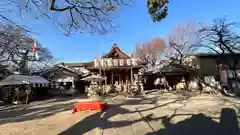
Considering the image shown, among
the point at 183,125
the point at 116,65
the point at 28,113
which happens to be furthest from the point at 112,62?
the point at 183,125

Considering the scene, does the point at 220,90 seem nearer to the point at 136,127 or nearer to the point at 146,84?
the point at 146,84

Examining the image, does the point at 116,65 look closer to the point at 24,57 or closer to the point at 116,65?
the point at 116,65

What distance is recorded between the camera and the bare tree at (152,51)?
40.4m

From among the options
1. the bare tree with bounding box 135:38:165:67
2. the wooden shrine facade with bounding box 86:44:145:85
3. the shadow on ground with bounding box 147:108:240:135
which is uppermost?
the bare tree with bounding box 135:38:165:67

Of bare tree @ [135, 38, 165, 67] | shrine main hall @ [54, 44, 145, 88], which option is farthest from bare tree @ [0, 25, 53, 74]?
bare tree @ [135, 38, 165, 67]

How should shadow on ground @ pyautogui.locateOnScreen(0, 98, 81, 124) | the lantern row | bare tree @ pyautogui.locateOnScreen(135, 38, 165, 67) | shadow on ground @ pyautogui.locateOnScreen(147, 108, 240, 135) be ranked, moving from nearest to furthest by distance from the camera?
1. shadow on ground @ pyautogui.locateOnScreen(147, 108, 240, 135)
2. shadow on ground @ pyautogui.locateOnScreen(0, 98, 81, 124)
3. the lantern row
4. bare tree @ pyautogui.locateOnScreen(135, 38, 165, 67)

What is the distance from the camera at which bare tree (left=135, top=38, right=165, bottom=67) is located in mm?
40438

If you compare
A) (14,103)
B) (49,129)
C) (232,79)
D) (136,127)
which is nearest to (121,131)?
(136,127)

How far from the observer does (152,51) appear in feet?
133

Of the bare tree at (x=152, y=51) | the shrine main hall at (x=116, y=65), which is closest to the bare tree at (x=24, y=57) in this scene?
the shrine main hall at (x=116, y=65)

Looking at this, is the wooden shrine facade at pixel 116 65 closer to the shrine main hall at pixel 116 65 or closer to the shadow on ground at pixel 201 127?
the shrine main hall at pixel 116 65

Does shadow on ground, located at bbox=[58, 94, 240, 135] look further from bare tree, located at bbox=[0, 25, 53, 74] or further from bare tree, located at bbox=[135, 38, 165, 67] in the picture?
bare tree, located at bbox=[135, 38, 165, 67]

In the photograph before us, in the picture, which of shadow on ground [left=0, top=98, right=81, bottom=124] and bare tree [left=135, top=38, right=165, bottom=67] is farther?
bare tree [left=135, top=38, right=165, bottom=67]

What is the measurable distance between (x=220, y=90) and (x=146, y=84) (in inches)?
484
